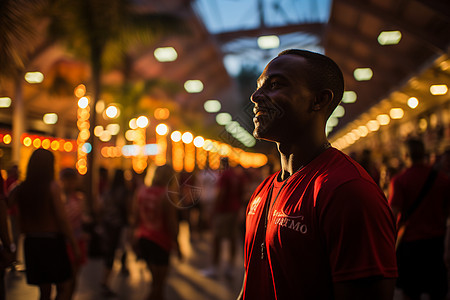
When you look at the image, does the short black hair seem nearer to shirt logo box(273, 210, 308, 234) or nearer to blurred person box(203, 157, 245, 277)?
shirt logo box(273, 210, 308, 234)

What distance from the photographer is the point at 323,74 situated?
61.4 inches

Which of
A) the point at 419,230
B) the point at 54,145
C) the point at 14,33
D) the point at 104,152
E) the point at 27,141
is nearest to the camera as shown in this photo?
the point at 419,230

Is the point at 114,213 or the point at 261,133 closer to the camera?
the point at 261,133

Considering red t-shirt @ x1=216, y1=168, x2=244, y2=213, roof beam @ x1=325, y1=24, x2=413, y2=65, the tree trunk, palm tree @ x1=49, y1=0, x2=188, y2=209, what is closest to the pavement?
red t-shirt @ x1=216, y1=168, x2=244, y2=213

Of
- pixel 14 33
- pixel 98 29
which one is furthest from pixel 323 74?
pixel 98 29

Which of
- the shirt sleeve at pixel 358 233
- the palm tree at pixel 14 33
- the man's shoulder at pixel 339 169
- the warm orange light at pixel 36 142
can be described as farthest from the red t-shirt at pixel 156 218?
the warm orange light at pixel 36 142

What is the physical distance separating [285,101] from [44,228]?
10.5 feet

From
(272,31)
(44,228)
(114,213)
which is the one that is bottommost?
(114,213)

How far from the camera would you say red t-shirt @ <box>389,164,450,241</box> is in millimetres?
3984

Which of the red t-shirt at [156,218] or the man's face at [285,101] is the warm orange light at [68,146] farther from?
the man's face at [285,101]

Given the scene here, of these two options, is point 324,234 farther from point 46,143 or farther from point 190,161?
point 46,143

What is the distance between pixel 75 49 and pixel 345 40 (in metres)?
15.4

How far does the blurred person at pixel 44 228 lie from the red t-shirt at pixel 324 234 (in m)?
2.85

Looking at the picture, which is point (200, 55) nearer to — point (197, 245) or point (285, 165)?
point (197, 245)
